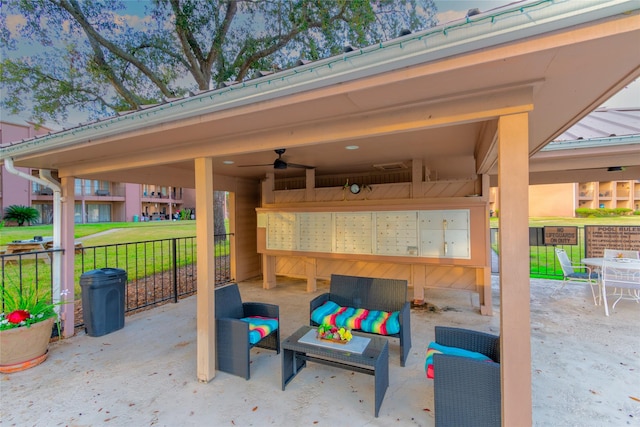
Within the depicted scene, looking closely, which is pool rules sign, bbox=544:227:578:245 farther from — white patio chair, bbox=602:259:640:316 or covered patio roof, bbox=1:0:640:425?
covered patio roof, bbox=1:0:640:425

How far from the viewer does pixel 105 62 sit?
8266 mm

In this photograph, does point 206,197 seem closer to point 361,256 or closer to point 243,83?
point 243,83

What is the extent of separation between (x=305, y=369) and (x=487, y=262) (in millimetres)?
3311

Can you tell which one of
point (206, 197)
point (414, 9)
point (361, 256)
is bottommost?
point (361, 256)

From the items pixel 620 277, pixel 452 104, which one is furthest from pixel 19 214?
pixel 620 277

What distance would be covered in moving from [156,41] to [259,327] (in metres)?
9.13

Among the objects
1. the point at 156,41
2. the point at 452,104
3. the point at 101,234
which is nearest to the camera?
the point at 452,104

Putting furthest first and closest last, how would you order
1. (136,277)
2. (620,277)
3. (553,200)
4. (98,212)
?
1. (98,212)
2. (553,200)
3. (136,277)
4. (620,277)

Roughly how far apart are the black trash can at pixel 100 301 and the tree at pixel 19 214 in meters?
23.9

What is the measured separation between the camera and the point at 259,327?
3.20 meters

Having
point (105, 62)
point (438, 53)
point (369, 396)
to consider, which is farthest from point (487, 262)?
point (105, 62)

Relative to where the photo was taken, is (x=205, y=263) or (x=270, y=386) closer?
(x=270, y=386)

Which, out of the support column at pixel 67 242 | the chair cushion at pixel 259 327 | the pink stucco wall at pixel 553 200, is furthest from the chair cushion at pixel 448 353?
the pink stucco wall at pixel 553 200

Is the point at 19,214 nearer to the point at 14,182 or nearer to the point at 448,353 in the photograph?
the point at 14,182
